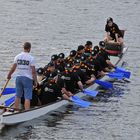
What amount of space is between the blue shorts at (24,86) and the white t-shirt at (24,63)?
15 cm

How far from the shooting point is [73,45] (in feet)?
134

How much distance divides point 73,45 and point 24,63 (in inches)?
690

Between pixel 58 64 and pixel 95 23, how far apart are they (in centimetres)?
2253

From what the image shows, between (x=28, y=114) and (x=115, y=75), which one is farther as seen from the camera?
(x=115, y=75)

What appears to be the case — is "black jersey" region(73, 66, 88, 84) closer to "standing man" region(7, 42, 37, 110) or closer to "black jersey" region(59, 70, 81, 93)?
"black jersey" region(59, 70, 81, 93)

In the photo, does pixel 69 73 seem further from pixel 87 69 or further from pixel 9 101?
pixel 9 101

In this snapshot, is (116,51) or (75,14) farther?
(75,14)

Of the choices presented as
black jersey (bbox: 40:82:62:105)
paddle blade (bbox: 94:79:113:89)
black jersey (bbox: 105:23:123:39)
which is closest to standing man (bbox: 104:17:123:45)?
black jersey (bbox: 105:23:123:39)

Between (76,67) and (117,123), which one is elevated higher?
(76,67)

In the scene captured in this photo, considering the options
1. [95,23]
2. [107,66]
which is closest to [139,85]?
[107,66]

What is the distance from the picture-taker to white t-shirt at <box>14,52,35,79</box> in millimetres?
23391

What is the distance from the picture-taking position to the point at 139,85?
31641mm

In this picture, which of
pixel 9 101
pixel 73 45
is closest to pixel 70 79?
pixel 9 101

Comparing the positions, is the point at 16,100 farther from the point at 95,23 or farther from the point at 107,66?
the point at 95,23
